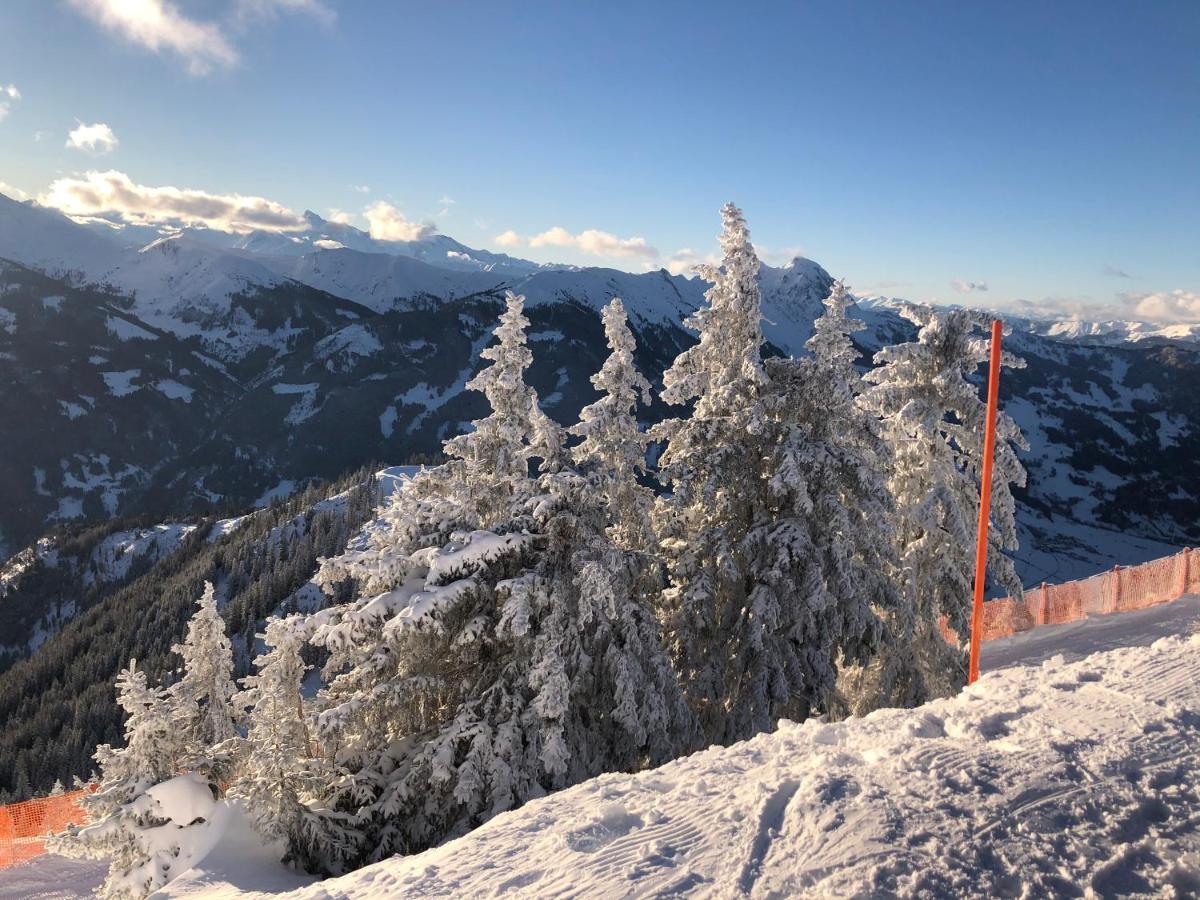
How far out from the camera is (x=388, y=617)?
1349 centimetres

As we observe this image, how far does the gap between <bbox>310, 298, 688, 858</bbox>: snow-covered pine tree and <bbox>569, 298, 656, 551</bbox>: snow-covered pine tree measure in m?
1.25

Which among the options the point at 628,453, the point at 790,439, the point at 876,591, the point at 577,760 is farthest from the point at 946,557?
the point at 577,760

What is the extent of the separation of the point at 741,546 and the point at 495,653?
554 centimetres

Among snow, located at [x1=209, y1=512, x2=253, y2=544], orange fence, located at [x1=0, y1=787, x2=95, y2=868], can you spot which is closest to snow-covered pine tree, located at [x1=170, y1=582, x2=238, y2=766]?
orange fence, located at [x1=0, y1=787, x2=95, y2=868]

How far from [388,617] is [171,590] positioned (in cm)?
13363

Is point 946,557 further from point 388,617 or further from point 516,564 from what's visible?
point 388,617

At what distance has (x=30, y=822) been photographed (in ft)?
70.5

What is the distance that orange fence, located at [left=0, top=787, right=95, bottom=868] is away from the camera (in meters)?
20.1

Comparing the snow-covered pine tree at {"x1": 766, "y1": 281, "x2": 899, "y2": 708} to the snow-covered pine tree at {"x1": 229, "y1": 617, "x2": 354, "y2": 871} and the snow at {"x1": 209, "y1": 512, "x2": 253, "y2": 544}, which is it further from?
the snow at {"x1": 209, "y1": 512, "x2": 253, "y2": 544}

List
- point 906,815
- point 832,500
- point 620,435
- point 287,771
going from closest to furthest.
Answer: point 906,815 < point 287,771 < point 832,500 < point 620,435

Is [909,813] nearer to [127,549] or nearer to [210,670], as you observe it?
[210,670]

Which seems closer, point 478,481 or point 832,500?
point 832,500

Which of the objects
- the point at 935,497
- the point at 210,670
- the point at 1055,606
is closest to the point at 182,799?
the point at 210,670

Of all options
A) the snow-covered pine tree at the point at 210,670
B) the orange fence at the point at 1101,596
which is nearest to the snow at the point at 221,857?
the snow-covered pine tree at the point at 210,670
